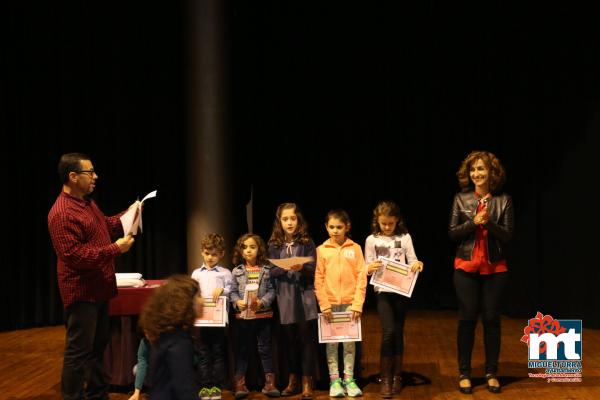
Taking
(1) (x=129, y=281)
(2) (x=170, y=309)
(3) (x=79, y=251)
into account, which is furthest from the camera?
(1) (x=129, y=281)

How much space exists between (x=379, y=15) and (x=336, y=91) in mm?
931

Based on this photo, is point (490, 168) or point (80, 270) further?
point (490, 168)

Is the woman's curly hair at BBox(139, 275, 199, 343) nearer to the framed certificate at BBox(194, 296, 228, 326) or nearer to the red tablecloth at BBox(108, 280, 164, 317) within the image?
the framed certificate at BBox(194, 296, 228, 326)

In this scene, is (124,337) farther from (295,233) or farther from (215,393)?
(295,233)

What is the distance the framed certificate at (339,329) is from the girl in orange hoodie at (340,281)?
0.28 feet

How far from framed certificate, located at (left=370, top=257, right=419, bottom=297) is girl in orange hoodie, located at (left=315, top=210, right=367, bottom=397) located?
0.37 ft

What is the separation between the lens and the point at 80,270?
3898 millimetres

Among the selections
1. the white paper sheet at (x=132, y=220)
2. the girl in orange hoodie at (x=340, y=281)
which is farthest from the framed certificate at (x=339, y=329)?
the white paper sheet at (x=132, y=220)

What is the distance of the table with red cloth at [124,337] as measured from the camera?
4738 mm

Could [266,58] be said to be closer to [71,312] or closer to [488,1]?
[488,1]

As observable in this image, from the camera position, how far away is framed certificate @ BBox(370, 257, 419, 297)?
4504 mm

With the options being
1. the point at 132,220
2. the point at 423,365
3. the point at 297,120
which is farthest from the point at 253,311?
the point at 297,120

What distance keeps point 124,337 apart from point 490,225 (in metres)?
2.48

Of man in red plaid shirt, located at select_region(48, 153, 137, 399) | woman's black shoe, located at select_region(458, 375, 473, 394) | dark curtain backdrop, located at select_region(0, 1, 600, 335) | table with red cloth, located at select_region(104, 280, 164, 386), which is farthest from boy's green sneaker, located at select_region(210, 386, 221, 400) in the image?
dark curtain backdrop, located at select_region(0, 1, 600, 335)
